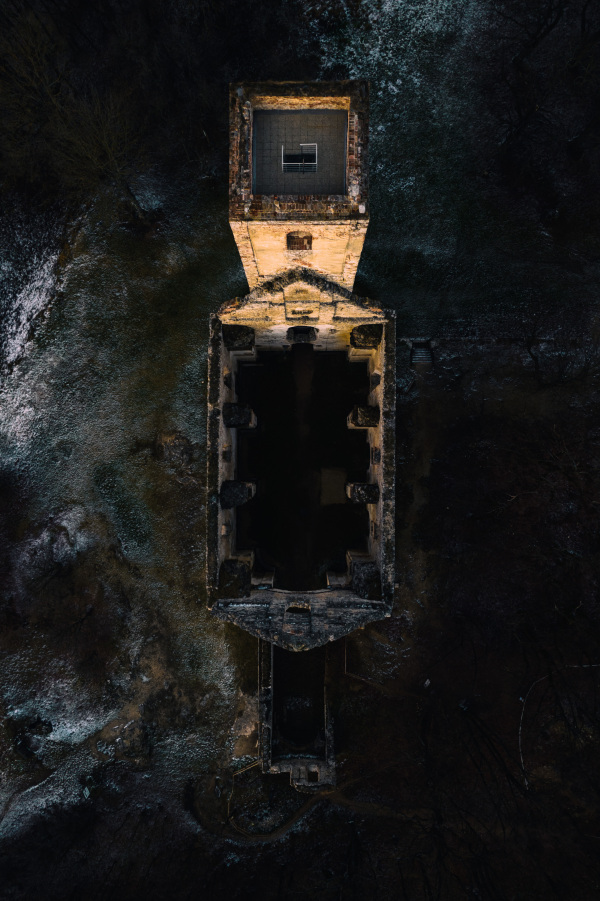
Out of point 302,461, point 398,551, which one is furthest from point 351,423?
point 398,551

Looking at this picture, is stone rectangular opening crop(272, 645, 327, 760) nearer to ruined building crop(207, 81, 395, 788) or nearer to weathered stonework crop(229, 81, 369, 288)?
ruined building crop(207, 81, 395, 788)

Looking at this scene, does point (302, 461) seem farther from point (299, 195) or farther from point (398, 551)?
point (299, 195)

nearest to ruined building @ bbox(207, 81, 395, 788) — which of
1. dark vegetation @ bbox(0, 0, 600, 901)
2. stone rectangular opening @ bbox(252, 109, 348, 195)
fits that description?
stone rectangular opening @ bbox(252, 109, 348, 195)

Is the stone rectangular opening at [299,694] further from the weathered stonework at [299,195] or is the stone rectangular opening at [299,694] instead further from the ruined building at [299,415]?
the weathered stonework at [299,195]

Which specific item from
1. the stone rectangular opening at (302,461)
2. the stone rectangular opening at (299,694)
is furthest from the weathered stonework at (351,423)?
the stone rectangular opening at (299,694)

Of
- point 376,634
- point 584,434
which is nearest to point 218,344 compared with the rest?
point 376,634

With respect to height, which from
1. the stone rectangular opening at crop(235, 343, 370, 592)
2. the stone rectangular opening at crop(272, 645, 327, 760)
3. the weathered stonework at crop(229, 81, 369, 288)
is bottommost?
the stone rectangular opening at crop(272, 645, 327, 760)
